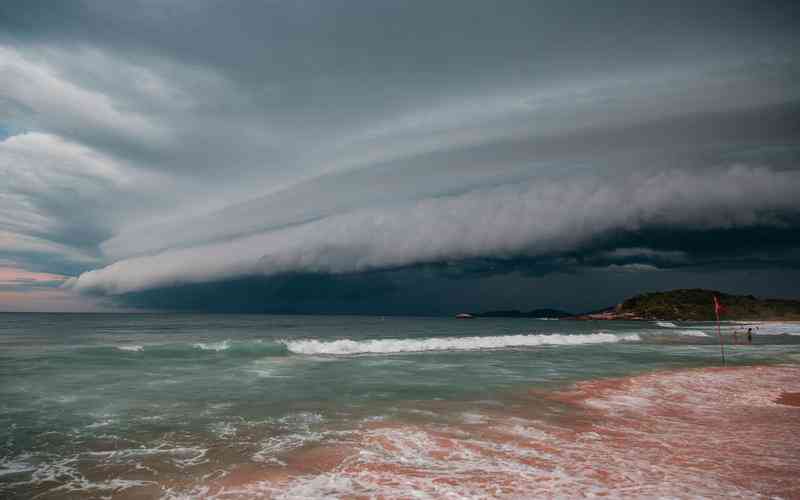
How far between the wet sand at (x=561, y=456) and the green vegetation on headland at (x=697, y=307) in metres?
162

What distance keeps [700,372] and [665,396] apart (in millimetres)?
10614

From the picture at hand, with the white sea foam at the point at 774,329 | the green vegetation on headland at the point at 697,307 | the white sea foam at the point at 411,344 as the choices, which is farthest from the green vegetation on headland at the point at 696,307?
the white sea foam at the point at 411,344

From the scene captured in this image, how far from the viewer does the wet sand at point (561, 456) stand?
26.9 feet

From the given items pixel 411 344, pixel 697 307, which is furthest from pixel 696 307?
pixel 411 344

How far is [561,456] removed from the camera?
10.2m

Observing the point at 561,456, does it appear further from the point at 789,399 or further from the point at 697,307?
the point at 697,307

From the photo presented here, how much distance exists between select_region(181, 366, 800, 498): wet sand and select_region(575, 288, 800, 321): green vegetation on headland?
162m

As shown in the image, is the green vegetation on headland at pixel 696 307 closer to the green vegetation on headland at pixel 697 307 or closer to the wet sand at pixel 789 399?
the green vegetation on headland at pixel 697 307

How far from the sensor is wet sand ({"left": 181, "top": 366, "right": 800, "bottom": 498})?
26.9 feet

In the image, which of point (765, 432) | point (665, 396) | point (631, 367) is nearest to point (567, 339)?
point (631, 367)

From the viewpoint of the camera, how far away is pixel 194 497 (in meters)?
7.99

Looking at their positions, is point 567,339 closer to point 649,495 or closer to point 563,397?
point 563,397

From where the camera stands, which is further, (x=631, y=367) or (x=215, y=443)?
(x=631, y=367)

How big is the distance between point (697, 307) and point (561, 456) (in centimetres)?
20660
